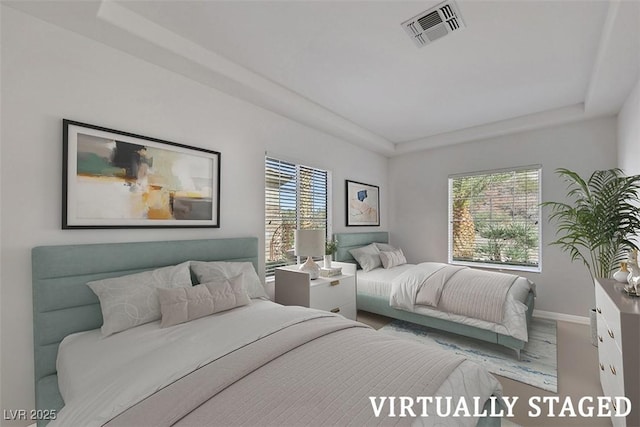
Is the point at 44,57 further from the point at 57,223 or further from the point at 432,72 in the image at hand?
the point at 432,72

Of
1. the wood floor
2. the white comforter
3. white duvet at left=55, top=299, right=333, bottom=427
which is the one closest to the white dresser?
the wood floor

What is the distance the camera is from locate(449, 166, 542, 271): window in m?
3.97

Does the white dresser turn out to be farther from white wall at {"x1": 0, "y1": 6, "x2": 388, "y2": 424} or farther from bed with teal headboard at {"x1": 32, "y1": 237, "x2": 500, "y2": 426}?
white wall at {"x1": 0, "y1": 6, "x2": 388, "y2": 424}

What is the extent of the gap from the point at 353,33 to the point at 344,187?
7.86 ft

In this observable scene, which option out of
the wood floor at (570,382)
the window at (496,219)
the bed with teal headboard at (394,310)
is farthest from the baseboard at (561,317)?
the bed with teal headboard at (394,310)

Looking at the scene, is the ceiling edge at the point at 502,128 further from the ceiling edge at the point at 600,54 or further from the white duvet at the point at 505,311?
the white duvet at the point at 505,311

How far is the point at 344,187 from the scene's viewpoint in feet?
14.2

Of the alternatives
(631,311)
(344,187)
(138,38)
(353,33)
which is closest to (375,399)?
(631,311)

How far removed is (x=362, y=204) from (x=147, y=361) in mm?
3797

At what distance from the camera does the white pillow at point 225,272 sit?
2.25 metres

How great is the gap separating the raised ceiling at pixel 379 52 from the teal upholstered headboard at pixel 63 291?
149cm

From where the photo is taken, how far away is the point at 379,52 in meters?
2.37

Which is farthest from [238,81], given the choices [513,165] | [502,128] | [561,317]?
[561,317]

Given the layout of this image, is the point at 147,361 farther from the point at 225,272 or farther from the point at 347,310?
the point at 347,310
